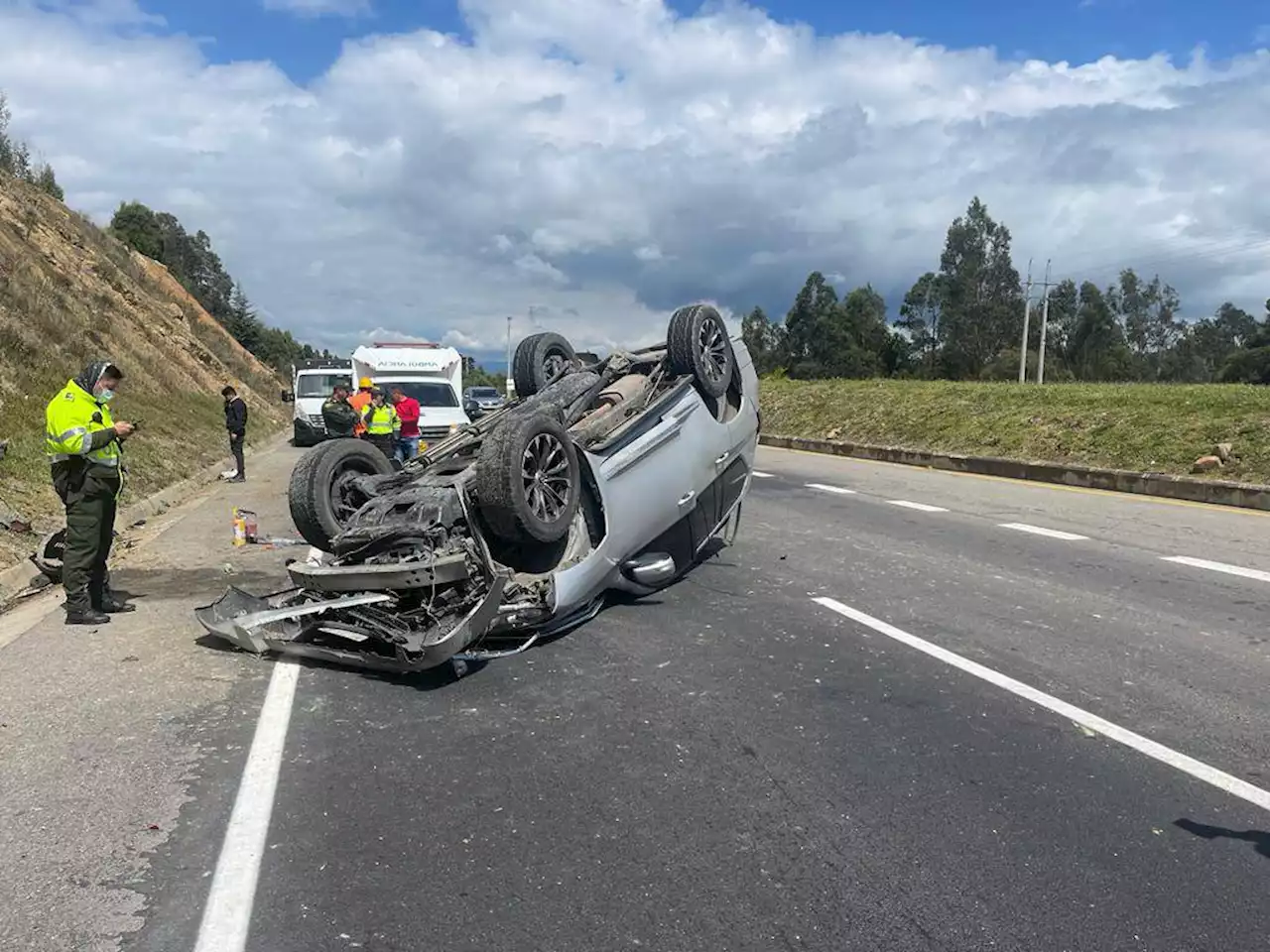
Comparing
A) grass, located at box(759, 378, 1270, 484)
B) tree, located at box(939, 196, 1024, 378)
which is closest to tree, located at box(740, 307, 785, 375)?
tree, located at box(939, 196, 1024, 378)

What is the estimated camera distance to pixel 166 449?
1700 cm

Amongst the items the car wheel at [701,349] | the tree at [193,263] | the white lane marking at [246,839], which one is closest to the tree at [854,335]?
the tree at [193,263]

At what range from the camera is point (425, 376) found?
747 inches

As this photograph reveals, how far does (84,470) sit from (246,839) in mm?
3868

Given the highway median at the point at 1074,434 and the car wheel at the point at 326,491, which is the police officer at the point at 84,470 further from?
the highway median at the point at 1074,434

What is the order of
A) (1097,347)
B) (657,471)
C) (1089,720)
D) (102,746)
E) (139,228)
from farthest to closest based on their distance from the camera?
(1097,347) < (139,228) < (657,471) < (1089,720) < (102,746)

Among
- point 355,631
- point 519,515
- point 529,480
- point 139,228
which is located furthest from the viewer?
point 139,228

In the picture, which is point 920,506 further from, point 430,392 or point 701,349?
point 430,392

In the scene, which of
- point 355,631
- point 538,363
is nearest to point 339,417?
point 538,363

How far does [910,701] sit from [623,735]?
148cm

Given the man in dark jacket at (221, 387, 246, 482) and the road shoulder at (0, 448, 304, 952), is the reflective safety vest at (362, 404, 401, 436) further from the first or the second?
the road shoulder at (0, 448, 304, 952)

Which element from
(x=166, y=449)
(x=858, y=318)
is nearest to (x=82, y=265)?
(x=166, y=449)

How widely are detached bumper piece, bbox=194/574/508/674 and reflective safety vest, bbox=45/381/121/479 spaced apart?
57.4 inches

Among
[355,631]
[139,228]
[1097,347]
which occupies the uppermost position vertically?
[139,228]
